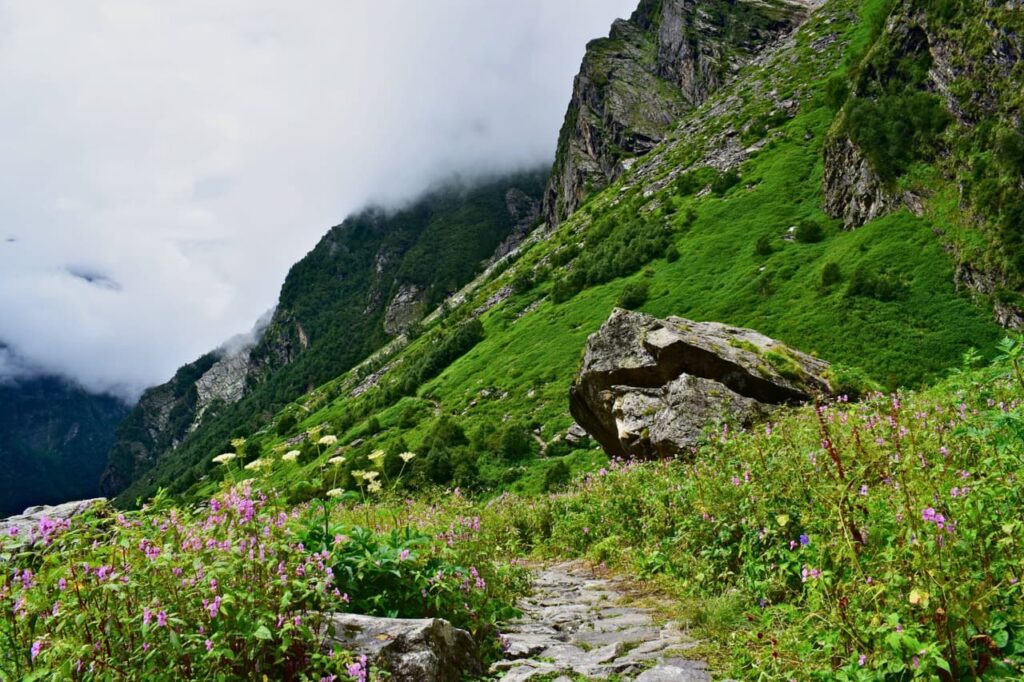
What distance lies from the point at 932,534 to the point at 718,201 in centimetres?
6679

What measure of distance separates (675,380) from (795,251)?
109ft

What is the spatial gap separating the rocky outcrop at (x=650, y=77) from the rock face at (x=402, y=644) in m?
143

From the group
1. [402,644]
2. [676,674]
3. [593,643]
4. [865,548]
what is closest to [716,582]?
[593,643]

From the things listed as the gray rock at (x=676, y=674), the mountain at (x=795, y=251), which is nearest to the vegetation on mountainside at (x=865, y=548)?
the gray rock at (x=676, y=674)

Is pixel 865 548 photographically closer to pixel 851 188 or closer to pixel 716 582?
pixel 716 582

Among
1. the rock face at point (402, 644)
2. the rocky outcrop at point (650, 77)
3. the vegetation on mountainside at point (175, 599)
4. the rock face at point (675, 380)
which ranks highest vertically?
the rocky outcrop at point (650, 77)

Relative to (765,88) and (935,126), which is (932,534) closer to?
(935,126)

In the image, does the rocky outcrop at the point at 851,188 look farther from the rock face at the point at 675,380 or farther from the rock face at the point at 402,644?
the rock face at the point at 402,644

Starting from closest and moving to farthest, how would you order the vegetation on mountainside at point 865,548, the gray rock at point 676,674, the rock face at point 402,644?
the vegetation on mountainside at point 865,548
the rock face at point 402,644
the gray rock at point 676,674

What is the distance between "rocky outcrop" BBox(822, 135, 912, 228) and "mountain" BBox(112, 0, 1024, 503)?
166 mm

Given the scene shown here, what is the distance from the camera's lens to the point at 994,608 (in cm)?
346

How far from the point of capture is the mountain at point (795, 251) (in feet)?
107

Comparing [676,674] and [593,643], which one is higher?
[676,674]

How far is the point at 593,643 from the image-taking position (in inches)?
259
